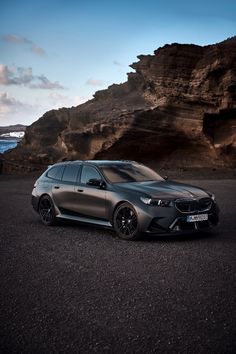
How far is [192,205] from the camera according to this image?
8.95 metres

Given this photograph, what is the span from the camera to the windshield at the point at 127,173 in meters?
10.0

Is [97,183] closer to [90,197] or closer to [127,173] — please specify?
[90,197]

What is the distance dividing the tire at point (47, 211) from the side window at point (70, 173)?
648mm

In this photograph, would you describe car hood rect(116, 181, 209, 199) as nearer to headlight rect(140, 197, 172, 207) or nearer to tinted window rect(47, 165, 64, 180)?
headlight rect(140, 197, 172, 207)

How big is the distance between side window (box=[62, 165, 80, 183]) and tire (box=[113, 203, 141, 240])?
192cm

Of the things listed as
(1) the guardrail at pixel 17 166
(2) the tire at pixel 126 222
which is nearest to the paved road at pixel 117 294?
(2) the tire at pixel 126 222

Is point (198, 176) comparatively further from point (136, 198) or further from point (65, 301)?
point (65, 301)

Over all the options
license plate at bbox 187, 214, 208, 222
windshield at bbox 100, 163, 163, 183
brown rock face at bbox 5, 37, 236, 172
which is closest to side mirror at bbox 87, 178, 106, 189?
windshield at bbox 100, 163, 163, 183

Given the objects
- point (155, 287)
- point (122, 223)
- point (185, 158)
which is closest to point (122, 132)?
point (185, 158)

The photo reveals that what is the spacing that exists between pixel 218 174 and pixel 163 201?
65.1 ft

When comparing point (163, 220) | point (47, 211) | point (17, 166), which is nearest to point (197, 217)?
point (163, 220)

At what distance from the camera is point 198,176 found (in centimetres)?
2792

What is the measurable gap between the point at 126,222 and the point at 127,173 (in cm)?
144

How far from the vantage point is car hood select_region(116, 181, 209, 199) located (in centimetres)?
890
